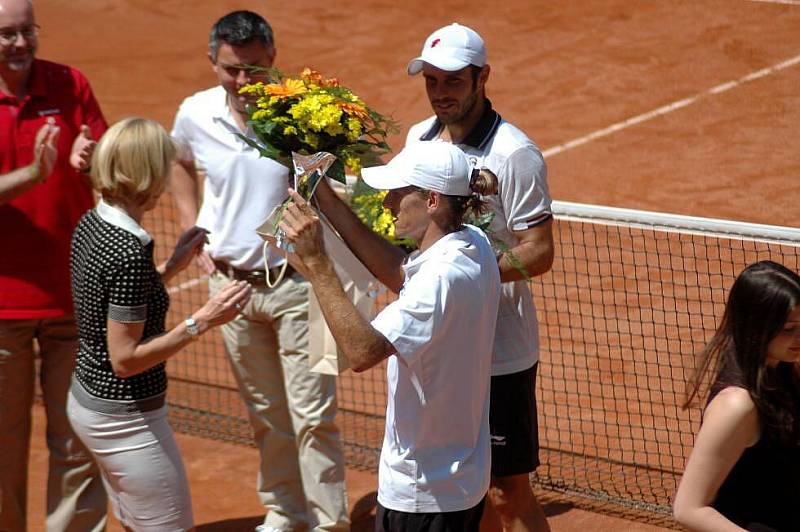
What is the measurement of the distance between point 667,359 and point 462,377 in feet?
15.9

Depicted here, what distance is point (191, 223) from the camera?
6539mm

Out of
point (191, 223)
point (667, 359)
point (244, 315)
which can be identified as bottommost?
point (667, 359)

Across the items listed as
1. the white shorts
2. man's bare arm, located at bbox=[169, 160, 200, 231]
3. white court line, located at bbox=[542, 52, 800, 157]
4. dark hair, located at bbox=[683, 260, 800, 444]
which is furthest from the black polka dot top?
white court line, located at bbox=[542, 52, 800, 157]

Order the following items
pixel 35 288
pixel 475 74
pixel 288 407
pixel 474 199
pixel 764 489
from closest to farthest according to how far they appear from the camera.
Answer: pixel 764 489 < pixel 474 199 < pixel 475 74 < pixel 35 288 < pixel 288 407

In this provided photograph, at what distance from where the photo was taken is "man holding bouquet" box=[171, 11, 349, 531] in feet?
20.2

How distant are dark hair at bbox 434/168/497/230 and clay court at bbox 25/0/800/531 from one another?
3728 millimetres

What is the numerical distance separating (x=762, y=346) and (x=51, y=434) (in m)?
3.73

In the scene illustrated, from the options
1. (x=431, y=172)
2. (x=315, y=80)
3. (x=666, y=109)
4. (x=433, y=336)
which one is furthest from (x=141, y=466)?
(x=666, y=109)

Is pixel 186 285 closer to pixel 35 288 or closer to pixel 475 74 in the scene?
pixel 35 288

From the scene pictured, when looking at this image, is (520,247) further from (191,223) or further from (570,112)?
(570,112)

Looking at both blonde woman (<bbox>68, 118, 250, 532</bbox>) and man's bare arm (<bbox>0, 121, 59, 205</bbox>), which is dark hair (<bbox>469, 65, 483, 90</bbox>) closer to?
blonde woman (<bbox>68, 118, 250, 532</bbox>)

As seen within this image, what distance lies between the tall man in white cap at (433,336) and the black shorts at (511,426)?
886 mm

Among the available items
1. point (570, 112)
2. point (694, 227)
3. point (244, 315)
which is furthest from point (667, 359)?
point (570, 112)

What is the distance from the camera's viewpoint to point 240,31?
20.1 feet
